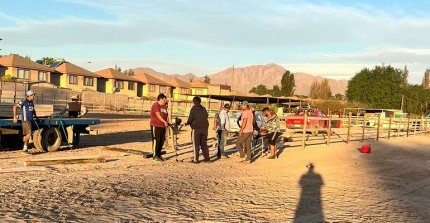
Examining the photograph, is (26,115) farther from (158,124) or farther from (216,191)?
(216,191)

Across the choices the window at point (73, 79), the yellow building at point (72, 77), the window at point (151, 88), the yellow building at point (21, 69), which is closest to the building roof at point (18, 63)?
the yellow building at point (21, 69)

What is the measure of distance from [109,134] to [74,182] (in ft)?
42.9

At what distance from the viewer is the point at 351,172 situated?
39.2 feet

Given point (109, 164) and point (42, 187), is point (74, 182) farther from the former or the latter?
point (109, 164)

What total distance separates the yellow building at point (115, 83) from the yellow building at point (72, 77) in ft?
7.93

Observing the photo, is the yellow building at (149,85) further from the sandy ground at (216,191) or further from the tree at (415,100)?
the sandy ground at (216,191)

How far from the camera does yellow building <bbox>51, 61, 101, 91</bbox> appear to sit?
62.7m

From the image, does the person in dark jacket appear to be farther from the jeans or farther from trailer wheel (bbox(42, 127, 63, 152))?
trailer wheel (bbox(42, 127, 63, 152))

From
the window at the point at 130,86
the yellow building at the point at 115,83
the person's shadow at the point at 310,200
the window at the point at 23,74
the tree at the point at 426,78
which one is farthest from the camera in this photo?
the tree at the point at 426,78

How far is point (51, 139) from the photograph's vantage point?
14.5m

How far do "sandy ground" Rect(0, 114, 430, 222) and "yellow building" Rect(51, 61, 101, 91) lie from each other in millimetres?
51434

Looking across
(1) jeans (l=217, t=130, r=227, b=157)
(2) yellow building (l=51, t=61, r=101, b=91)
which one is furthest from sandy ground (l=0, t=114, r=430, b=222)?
(2) yellow building (l=51, t=61, r=101, b=91)

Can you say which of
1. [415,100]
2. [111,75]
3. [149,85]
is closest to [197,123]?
[111,75]

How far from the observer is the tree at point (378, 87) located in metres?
81.3
